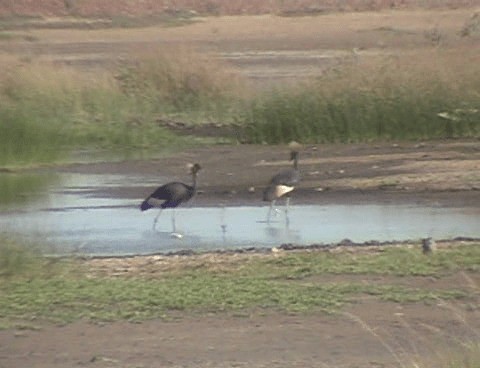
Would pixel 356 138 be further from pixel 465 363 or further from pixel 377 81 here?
pixel 465 363

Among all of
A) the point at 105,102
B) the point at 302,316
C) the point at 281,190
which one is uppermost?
the point at 105,102

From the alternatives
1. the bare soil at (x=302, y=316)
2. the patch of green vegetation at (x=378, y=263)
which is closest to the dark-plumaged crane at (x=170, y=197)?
the bare soil at (x=302, y=316)

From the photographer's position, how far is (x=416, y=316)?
11.2 m

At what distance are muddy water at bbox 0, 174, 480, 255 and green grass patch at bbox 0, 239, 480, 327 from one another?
5.38 feet

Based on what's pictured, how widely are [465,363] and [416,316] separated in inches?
105

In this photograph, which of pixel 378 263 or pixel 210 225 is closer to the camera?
pixel 378 263

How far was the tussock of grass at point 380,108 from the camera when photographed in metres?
25.3

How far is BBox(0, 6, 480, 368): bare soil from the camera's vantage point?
10.2m

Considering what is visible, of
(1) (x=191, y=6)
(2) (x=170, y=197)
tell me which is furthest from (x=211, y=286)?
(1) (x=191, y=6)

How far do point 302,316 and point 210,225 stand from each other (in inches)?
223

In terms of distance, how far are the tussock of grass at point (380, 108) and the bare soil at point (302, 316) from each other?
1.77 feet

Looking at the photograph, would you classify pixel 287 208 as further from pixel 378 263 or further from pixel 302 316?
pixel 302 316

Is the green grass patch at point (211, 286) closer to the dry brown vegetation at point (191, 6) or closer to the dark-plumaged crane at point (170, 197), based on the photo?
the dark-plumaged crane at point (170, 197)

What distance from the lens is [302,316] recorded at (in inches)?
441
